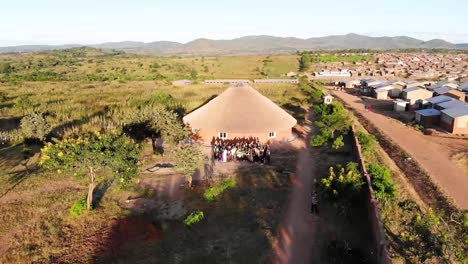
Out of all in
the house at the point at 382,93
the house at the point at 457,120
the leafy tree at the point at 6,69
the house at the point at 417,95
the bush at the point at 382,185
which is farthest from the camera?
the leafy tree at the point at 6,69

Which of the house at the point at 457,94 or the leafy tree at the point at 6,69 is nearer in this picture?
the house at the point at 457,94

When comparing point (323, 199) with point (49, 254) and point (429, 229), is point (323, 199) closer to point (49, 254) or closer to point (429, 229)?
point (429, 229)

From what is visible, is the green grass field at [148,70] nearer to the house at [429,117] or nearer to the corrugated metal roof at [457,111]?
the house at [429,117]

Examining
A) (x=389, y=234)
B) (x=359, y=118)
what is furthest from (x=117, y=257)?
(x=359, y=118)

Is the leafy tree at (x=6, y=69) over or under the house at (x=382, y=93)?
over

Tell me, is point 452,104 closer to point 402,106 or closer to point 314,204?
point 402,106

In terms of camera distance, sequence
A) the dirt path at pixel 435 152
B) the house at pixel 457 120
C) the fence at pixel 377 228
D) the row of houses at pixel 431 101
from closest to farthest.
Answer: the fence at pixel 377 228
the dirt path at pixel 435 152
the house at pixel 457 120
the row of houses at pixel 431 101

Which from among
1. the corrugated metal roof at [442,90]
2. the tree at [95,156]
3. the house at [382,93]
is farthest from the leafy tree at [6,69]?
the corrugated metal roof at [442,90]

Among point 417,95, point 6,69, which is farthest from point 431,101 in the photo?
point 6,69
